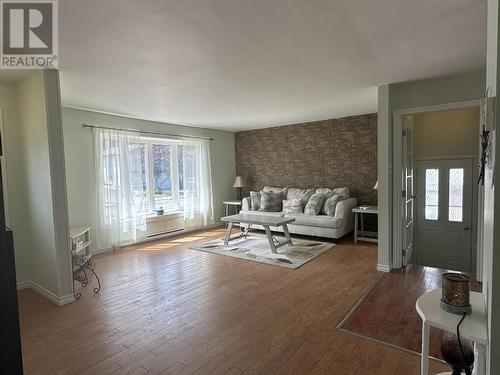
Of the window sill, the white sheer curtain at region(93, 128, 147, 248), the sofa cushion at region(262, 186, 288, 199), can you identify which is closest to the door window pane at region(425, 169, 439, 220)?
the sofa cushion at region(262, 186, 288, 199)

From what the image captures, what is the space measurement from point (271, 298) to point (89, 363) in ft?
5.44

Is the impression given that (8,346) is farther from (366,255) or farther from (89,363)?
(366,255)

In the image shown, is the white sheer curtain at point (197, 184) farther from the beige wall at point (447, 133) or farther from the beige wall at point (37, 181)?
the beige wall at point (447, 133)

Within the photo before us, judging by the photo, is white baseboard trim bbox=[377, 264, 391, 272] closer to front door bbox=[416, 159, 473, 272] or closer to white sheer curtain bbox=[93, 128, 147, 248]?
front door bbox=[416, 159, 473, 272]

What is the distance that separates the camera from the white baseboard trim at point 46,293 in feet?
9.78

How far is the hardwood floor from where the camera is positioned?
6.61 ft

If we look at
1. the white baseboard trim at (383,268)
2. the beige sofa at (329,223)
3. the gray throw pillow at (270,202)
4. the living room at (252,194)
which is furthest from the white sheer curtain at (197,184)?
the white baseboard trim at (383,268)

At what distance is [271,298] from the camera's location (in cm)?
304

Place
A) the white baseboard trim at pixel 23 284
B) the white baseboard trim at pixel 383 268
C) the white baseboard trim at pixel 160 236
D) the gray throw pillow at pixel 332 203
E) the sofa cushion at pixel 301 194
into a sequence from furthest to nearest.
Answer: the sofa cushion at pixel 301 194 < the gray throw pillow at pixel 332 203 < the white baseboard trim at pixel 160 236 < the white baseboard trim at pixel 383 268 < the white baseboard trim at pixel 23 284

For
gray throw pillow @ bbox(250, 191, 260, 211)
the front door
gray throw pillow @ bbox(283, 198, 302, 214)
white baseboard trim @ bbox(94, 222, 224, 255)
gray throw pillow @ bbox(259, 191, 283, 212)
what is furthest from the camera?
gray throw pillow @ bbox(250, 191, 260, 211)

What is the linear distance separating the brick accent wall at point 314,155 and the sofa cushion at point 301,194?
0.30 m

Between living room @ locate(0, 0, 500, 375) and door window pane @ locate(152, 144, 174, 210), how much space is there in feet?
0.11

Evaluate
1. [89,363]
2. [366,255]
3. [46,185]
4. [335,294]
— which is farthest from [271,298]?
[46,185]

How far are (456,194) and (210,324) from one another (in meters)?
→ 4.50
